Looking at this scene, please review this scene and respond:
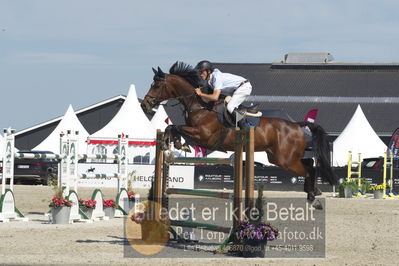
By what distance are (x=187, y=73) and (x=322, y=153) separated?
2258 millimetres

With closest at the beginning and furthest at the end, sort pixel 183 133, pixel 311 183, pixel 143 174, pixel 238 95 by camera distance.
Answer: pixel 183 133 → pixel 238 95 → pixel 311 183 → pixel 143 174

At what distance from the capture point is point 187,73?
11633mm

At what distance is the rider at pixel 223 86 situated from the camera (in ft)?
36.5

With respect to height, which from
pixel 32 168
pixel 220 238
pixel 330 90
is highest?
pixel 330 90

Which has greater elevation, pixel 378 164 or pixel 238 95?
pixel 238 95

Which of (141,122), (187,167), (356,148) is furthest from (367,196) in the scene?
(141,122)

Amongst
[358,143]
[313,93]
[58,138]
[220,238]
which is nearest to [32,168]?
[58,138]

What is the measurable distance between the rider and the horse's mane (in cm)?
13

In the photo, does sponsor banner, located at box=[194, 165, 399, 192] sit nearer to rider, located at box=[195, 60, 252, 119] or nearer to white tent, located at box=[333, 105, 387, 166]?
white tent, located at box=[333, 105, 387, 166]

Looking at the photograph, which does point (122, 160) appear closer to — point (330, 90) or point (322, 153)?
point (322, 153)

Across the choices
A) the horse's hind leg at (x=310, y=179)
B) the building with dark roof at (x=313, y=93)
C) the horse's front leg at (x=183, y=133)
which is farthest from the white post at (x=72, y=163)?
the building with dark roof at (x=313, y=93)

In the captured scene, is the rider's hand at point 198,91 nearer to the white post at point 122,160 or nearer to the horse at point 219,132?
the horse at point 219,132

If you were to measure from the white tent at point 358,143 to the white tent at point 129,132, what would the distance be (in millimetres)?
7758

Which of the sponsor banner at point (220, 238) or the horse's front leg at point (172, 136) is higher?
the horse's front leg at point (172, 136)
